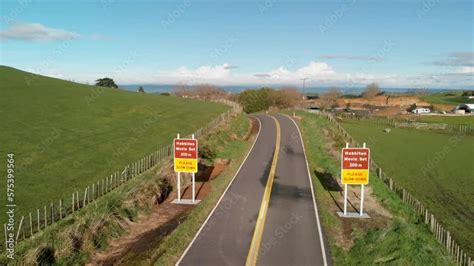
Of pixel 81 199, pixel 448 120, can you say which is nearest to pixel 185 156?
pixel 81 199

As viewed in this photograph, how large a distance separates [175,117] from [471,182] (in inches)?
1589

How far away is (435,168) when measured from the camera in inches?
1729

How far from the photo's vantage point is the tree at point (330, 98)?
564 feet

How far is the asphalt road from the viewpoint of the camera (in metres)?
16.4

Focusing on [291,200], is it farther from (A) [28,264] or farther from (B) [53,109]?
(B) [53,109]

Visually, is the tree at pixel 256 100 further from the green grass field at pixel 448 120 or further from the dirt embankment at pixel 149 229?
the dirt embankment at pixel 149 229

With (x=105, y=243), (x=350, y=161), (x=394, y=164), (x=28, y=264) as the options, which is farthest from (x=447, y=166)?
(x=28, y=264)

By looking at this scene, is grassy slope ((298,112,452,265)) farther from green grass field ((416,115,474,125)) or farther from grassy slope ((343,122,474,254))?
green grass field ((416,115,474,125))

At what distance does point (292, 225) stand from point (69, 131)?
29828mm

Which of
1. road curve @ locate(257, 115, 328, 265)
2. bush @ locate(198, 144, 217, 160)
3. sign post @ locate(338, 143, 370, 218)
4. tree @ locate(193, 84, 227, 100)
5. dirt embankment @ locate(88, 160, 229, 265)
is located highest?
tree @ locate(193, 84, 227, 100)

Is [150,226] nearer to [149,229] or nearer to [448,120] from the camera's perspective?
[149,229]

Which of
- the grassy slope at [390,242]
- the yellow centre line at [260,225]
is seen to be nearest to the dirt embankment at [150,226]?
the yellow centre line at [260,225]

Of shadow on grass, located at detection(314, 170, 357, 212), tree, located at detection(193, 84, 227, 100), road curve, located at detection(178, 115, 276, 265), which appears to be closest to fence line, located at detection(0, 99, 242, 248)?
road curve, located at detection(178, 115, 276, 265)

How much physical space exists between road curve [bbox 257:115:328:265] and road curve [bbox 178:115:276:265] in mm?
862
